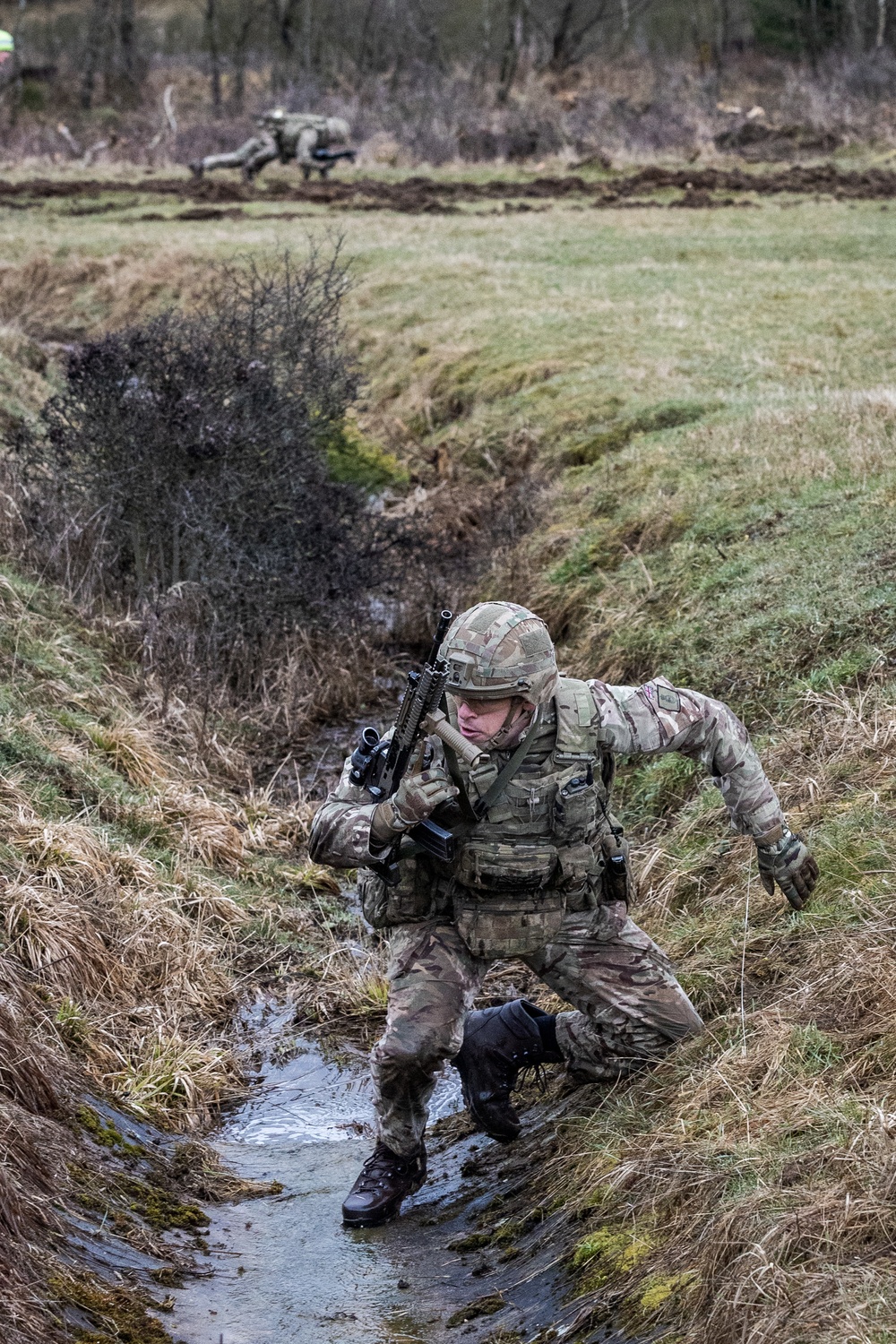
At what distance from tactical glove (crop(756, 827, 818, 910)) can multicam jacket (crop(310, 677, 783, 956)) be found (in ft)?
0.21

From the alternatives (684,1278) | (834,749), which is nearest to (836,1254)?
(684,1278)

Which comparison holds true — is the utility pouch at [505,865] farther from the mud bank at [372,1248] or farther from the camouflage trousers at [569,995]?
the mud bank at [372,1248]

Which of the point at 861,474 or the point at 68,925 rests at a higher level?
the point at 861,474

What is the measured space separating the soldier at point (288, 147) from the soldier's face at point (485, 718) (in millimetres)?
23576

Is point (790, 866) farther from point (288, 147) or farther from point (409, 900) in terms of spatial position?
point (288, 147)

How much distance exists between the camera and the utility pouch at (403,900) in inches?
170

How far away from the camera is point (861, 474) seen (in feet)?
25.1

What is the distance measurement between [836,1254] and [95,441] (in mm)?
7099

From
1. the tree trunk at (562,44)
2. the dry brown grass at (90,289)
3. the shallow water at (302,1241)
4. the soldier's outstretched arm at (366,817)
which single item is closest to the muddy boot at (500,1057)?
the shallow water at (302,1241)

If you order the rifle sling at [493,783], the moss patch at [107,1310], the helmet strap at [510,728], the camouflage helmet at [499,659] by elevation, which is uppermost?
the camouflage helmet at [499,659]

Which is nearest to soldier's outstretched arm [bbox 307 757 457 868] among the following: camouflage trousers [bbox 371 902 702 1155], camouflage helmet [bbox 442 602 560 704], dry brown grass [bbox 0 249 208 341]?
camouflage helmet [bbox 442 602 560 704]

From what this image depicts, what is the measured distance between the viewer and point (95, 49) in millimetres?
42562

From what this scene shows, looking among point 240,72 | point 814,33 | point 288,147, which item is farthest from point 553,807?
point 814,33

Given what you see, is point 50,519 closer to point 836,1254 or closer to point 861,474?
point 861,474
